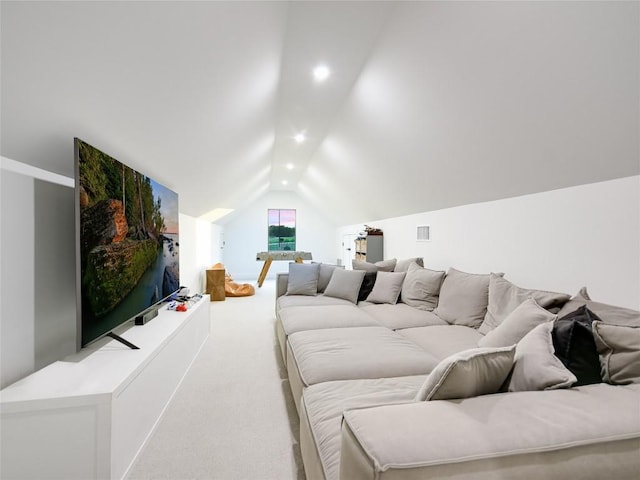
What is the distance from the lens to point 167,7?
131cm

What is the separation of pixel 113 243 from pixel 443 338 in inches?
89.4

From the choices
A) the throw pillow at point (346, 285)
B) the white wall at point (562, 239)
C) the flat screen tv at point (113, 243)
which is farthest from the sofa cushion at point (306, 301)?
the white wall at point (562, 239)

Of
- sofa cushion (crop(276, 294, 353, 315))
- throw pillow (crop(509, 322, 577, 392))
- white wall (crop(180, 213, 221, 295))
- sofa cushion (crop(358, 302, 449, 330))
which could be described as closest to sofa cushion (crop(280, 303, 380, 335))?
sofa cushion (crop(358, 302, 449, 330))

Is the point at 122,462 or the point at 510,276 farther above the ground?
the point at 510,276

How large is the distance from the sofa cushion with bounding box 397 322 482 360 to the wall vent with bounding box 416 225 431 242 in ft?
5.81

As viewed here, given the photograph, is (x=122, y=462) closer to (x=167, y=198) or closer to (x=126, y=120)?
(x=126, y=120)

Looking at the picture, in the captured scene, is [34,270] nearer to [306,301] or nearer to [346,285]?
[306,301]

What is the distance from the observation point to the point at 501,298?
85.4 inches

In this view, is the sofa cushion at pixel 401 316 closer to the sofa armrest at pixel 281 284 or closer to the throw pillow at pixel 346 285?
the throw pillow at pixel 346 285

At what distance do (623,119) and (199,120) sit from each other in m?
2.74

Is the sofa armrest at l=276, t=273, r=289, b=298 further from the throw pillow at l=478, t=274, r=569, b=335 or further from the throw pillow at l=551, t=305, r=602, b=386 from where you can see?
the throw pillow at l=551, t=305, r=602, b=386

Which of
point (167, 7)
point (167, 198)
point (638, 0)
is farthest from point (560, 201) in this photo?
point (167, 198)

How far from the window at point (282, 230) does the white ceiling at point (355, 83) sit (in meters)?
5.54

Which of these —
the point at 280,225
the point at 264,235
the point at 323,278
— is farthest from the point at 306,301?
the point at 280,225
